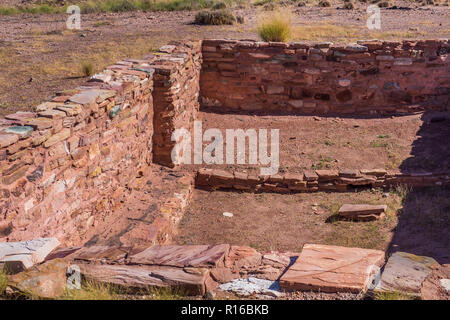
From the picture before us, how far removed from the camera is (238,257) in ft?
11.8

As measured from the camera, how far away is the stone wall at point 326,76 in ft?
29.2

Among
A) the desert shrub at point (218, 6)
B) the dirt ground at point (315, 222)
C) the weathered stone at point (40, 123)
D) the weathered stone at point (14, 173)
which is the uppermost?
the desert shrub at point (218, 6)

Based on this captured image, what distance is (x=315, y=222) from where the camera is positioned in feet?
21.0

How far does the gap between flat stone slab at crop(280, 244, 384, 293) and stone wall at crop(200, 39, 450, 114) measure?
5776 mm

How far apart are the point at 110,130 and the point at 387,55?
17.5ft

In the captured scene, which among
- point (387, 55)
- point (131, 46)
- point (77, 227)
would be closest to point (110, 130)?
point (77, 227)

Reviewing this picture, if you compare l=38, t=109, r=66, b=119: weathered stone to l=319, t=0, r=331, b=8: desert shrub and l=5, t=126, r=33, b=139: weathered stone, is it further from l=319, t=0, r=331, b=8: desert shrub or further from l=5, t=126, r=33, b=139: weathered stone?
l=319, t=0, r=331, b=8: desert shrub

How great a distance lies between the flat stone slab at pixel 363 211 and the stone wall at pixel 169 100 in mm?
2492

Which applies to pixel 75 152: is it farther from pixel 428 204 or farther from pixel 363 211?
pixel 428 204

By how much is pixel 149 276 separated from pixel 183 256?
35cm

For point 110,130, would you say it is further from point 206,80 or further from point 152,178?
point 206,80

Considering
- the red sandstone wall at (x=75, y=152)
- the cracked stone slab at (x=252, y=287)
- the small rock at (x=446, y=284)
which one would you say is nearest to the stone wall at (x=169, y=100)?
the red sandstone wall at (x=75, y=152)

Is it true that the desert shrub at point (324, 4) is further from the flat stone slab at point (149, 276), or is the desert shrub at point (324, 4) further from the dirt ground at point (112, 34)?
the flat stone slab at point (149, 276)

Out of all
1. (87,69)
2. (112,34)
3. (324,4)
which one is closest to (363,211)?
(87,69)
